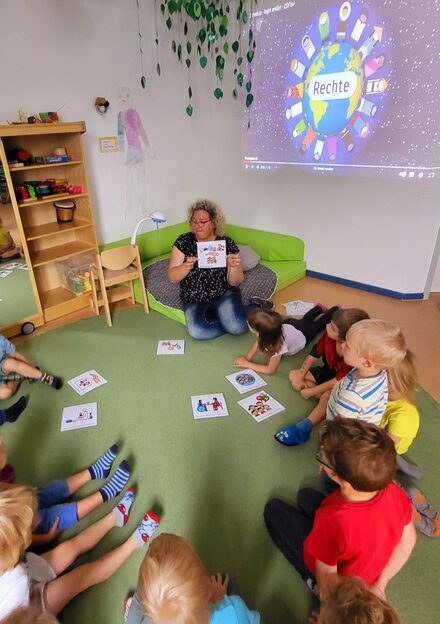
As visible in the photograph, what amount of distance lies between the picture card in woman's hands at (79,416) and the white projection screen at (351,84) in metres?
3.27

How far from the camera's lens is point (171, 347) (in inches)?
129

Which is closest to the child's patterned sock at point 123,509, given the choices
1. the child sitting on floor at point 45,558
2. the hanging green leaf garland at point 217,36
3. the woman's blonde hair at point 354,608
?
the child sitting on floor at point 45,558

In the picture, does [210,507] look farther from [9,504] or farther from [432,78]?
[432,78]

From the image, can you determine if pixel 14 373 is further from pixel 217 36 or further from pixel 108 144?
pixel 217 36

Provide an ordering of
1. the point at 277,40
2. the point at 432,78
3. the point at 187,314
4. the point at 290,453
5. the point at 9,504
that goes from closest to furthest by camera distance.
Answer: the point at 9,504
the point at 290,453
the point at 432,78
the point at 187,314
the point at 277,40

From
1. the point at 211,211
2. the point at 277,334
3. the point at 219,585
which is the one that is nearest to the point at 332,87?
the point at 211,211

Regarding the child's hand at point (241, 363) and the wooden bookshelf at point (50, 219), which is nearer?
the child's hand at point (241, 363)

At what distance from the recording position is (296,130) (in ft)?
13.3

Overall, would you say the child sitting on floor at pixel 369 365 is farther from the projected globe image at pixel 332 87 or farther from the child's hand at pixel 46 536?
the projected globe image at pixel 332 87

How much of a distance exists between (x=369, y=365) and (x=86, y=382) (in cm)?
205

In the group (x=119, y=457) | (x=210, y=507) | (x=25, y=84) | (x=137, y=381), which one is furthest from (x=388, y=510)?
(x=25, y=84)

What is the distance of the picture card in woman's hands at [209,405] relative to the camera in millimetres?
2535

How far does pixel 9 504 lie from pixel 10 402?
1669 mm

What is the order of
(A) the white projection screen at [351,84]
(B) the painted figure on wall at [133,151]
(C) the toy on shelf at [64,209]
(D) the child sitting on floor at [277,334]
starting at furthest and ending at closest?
1. (B) the painted figure on wall at [133,151]
2. (C) the toy on shelf at [64,209]
3. (A) the white projection screen at [351,84]
4. (D) the child sitting on floor at [277,334]
